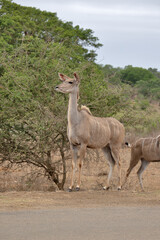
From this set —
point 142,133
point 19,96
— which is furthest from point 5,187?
point 142,133

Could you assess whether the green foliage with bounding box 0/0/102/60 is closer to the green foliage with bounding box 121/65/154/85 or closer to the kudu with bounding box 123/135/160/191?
the kudu with bounding box 123/135/160/191

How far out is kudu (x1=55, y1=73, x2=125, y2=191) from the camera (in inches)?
365

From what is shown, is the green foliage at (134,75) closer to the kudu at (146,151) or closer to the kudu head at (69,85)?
the kudu at (146,151)

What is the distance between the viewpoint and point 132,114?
38.6 feet

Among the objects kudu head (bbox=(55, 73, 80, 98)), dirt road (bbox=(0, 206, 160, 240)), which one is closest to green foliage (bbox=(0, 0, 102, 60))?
kudu head (bbox=(55, 73, 80, 98))

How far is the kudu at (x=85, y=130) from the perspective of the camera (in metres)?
9.27

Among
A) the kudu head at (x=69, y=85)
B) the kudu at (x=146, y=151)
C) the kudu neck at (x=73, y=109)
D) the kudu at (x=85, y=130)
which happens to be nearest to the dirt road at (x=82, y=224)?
the kudu at (x=85, y=130)

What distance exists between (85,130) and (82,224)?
3.83 meters

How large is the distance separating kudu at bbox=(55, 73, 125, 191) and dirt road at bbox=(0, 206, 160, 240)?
247 cm

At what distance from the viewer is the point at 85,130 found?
944 centimetres

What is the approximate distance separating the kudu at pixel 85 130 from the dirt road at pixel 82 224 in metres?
2.47

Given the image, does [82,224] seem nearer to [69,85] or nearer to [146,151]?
[69,85]

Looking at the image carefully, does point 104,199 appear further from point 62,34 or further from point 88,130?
point 62,34

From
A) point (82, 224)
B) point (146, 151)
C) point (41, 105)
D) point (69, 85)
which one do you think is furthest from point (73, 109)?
point (82, 224)
